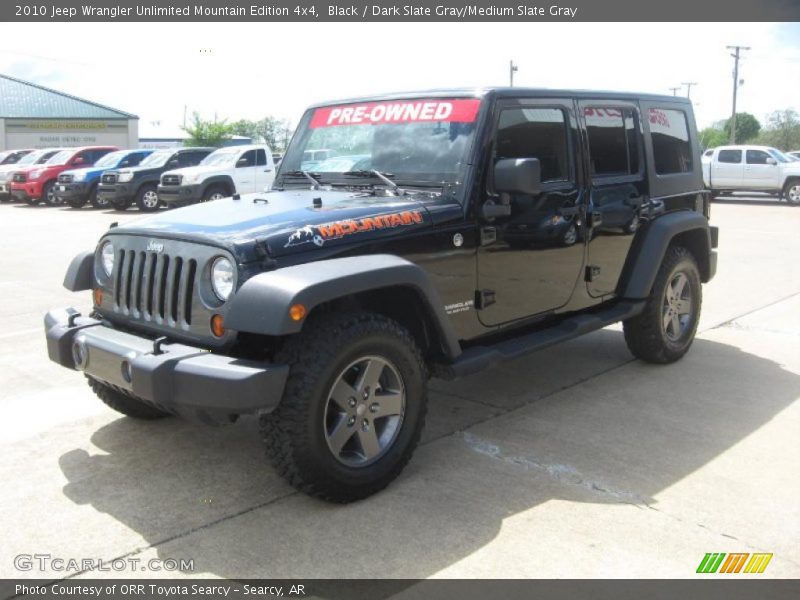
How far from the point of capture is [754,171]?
22.2m

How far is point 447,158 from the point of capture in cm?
415

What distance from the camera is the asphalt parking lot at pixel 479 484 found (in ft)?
10.0

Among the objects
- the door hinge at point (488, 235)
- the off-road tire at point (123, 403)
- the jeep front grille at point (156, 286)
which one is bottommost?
the off-road tire at point (123, 403)

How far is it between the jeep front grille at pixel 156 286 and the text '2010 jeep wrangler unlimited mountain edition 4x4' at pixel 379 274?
1 cm

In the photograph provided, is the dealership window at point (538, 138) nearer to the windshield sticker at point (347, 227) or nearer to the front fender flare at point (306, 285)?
the windshield sticker at point (347, 227)

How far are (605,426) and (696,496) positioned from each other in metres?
0.92

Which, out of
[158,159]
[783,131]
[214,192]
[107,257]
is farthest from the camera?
[783,131]

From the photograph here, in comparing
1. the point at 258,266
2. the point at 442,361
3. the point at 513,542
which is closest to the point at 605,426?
the point at 442,361

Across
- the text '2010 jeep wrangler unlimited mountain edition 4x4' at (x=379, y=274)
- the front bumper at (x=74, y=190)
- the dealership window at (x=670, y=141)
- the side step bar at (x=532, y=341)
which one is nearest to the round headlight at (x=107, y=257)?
the text '2010 jeep wrangler unlimited mountain edition 4x4' at (x=379, y=274)

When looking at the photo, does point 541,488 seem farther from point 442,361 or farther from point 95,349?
point 95,349

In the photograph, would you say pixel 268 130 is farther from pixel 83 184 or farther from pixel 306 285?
pixel 306 285

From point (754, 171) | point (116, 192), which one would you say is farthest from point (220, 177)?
point (754, 171)

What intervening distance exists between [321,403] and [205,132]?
181 ft

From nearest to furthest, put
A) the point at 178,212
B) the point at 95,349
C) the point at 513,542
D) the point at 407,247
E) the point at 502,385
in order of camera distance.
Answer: the point at 513,542 → the point at 95,349 → the point at 407,247 → the point at 178,212 → the point at 502,385
